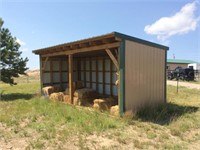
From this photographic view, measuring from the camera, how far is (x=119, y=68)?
647 centimetres

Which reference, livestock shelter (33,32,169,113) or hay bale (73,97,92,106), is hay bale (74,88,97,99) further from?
livestock shelter (33,32,169,113)

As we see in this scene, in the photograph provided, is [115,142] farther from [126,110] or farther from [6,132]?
[6,132]

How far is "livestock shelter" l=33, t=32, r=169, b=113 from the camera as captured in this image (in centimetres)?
653

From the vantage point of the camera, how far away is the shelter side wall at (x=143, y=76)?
6.68 m

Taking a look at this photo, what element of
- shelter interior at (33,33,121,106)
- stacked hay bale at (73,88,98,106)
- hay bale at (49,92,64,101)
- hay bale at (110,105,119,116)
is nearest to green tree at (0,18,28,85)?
shelter interior at (33,33,121,106)

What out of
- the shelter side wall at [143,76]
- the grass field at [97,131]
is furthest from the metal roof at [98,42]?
the grass field at [97,131]

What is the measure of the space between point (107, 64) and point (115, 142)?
6270 mm

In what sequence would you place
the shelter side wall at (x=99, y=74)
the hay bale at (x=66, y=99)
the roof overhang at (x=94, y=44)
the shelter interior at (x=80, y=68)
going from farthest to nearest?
1. the shelter side wall at (x=99, y=74)
2. the hay bale at (x=66, y=99)
3. the shelter interior at (x=80, y=68)
4. the roof overhang at (x=94, y=44)

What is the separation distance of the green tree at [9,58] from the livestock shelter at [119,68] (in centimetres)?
160

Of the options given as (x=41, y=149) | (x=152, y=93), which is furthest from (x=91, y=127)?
(x=152, y=93)

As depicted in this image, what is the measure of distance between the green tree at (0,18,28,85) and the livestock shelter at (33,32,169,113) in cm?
160

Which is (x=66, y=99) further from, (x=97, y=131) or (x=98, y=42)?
(x=97, y=131)

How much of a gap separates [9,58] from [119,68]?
8043 millimetres

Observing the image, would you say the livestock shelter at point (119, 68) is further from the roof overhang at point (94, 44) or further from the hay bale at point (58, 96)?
the hay bale at point (58, 96)
